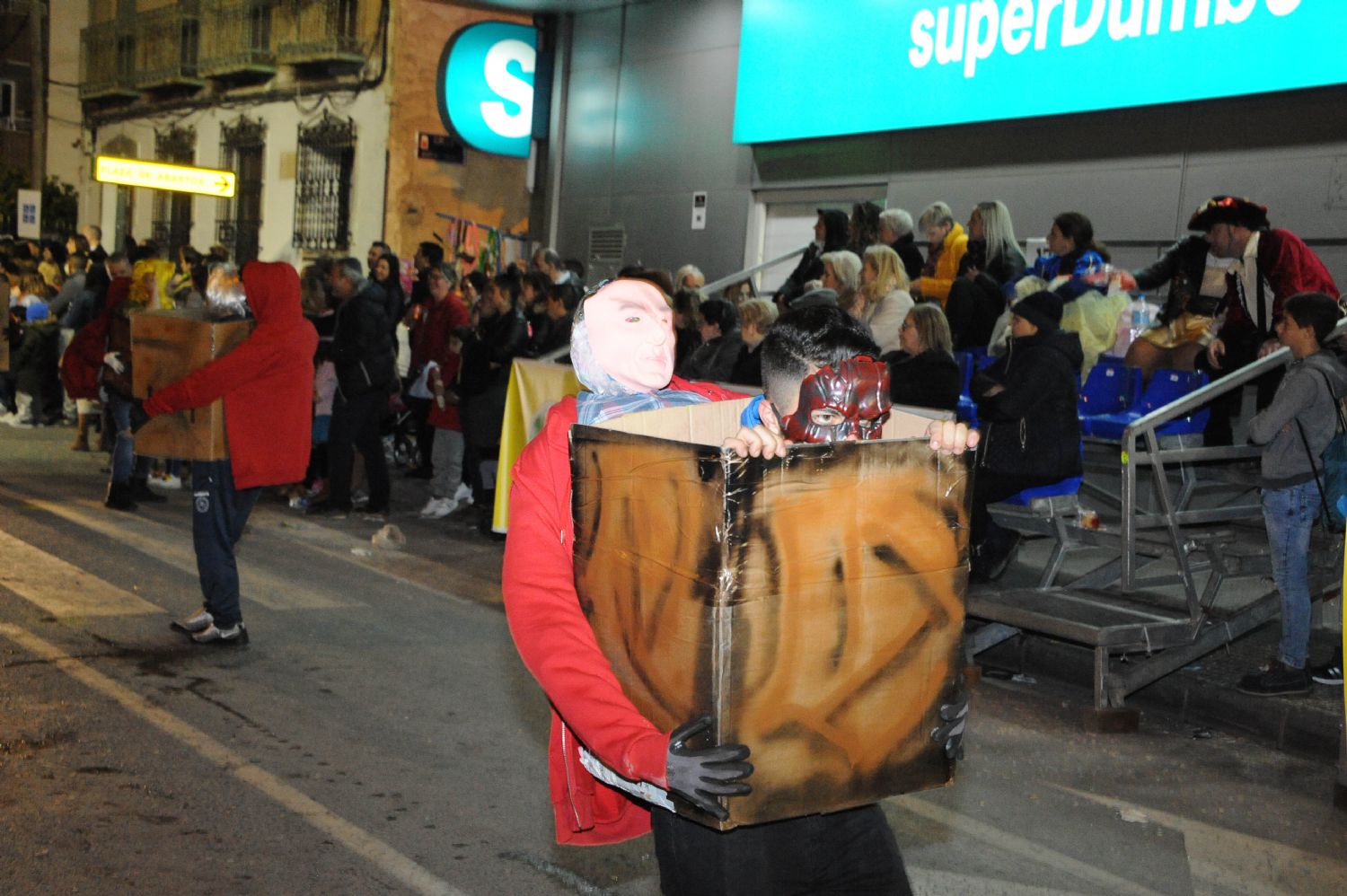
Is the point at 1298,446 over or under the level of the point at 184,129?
under

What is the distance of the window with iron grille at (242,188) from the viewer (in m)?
26.2

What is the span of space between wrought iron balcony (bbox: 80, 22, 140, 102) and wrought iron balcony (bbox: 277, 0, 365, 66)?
8.43 meters

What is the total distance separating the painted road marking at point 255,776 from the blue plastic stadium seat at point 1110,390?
6.60 m

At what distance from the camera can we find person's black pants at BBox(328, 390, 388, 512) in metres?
11.5

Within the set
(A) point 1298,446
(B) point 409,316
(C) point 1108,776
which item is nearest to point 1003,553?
(A) point 1298,446

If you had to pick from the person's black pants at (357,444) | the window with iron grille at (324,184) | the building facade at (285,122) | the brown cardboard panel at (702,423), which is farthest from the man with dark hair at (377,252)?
the brown cardboard panel at (702,423)

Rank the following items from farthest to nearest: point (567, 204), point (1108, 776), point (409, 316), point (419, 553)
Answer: point (567, 204) → point (409, 316) → point (419, 553) → point (1108, 776)

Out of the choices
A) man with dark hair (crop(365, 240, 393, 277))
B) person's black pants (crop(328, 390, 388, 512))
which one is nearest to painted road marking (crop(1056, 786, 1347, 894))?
person's black pants (crop(328, 390, 388, 512))

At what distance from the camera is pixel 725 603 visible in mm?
2184

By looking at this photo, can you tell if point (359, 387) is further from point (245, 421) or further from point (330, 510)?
point (245, 421)

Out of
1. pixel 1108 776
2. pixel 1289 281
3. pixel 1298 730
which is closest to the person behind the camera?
pixel 1108 776

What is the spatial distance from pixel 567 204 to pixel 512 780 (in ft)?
49.7

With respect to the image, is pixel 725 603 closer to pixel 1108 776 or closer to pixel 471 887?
pixel 471 887

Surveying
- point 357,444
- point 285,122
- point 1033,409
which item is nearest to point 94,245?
point 285,122
